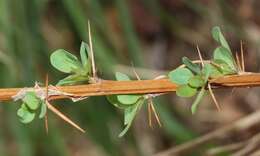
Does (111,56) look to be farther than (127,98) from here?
Yes

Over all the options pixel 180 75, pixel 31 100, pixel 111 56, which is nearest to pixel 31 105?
pixel 31 100

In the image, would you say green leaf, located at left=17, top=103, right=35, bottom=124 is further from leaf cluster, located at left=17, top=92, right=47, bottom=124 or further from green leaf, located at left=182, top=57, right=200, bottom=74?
green leaf, located at left=182, top=57, right=200, bottom=74

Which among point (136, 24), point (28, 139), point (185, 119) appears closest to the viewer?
point (28, 139)

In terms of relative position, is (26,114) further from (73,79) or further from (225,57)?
(225,57)

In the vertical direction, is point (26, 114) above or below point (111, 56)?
below

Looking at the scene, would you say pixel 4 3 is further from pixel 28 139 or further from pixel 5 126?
pixel 5 126

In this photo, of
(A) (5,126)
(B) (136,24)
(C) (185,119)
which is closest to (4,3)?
(A) (5,126)

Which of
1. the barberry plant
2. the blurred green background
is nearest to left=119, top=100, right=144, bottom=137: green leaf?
the barberry plant
